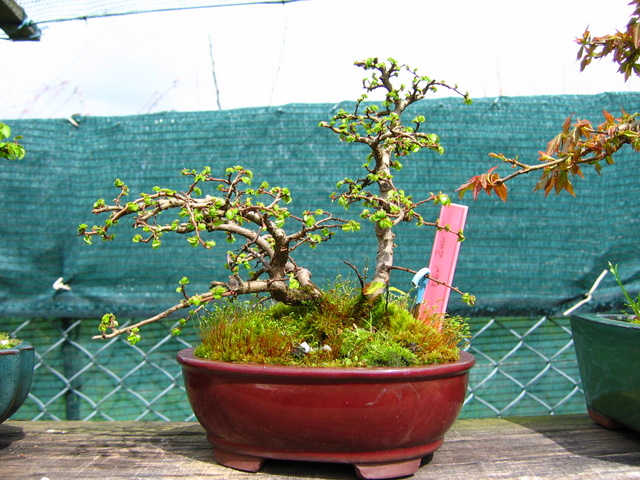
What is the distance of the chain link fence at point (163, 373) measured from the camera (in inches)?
63.7

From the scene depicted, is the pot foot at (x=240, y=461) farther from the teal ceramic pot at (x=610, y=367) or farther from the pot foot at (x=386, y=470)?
the teal ceramic pot at (x=610, y=367)

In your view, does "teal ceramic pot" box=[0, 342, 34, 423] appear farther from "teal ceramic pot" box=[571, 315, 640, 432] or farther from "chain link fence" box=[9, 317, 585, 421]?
"teal ceramic pot" box=[571, 315, 640, 432]

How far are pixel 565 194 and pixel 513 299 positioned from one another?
0.34m

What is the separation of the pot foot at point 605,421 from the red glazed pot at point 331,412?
14.7 inches

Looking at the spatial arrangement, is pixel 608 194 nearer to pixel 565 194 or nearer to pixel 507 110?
pixel 565 194

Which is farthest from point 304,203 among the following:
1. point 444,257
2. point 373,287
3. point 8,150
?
point 8,150

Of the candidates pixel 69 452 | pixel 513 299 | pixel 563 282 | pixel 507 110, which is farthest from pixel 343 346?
pixel 507 110

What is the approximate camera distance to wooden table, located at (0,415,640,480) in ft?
2.74

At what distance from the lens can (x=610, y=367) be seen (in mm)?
943

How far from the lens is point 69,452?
937 mm

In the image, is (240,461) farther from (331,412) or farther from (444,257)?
(444,257)

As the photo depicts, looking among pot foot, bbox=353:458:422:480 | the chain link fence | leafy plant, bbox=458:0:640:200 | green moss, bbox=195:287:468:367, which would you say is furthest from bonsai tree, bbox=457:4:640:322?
the chain link fence

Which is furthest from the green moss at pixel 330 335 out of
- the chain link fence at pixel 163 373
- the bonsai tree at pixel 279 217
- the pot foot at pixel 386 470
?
the chain link fence at pixel 163 373

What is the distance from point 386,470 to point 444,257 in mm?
421
